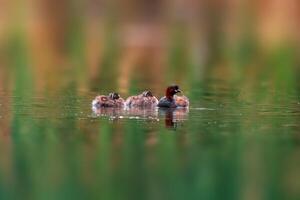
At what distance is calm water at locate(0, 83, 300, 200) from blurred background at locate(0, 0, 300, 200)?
2cm

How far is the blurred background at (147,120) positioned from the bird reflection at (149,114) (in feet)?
0.45

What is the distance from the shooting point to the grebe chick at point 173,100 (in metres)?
21.3

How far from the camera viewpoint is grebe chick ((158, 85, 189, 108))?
21266 millimetres

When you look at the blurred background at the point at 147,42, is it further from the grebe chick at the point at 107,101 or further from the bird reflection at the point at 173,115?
the bird reflection at the point at 173,115

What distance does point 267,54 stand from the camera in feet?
113

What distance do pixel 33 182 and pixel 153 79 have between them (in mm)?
11970

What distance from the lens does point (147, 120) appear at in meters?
19.8

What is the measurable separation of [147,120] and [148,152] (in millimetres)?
2520

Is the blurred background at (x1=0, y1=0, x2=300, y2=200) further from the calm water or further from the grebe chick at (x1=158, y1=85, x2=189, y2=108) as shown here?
the grebe chick at (x1=158, y1=85, x2=189, y2=108)

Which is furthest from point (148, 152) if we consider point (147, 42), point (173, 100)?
point (147, 42)

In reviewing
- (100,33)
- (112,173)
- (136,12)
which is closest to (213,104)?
(112,173)

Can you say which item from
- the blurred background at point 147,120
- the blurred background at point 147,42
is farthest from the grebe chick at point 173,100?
the blurred background at point 147,42

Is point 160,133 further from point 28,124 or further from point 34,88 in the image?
point 34,88

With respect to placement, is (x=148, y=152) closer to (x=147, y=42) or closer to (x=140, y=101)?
(x=140, y=101)
